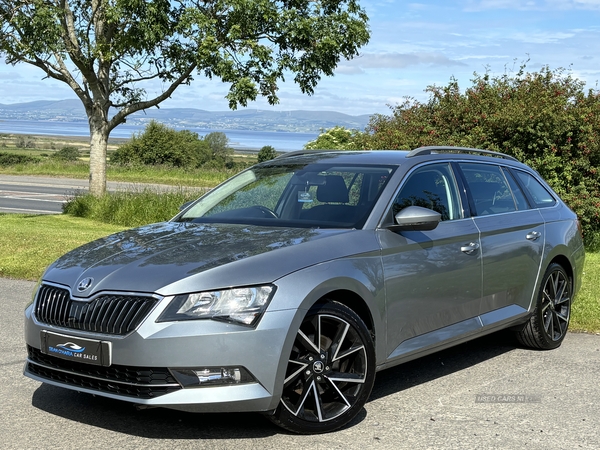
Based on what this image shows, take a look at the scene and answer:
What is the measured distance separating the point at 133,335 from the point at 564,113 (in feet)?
41.6

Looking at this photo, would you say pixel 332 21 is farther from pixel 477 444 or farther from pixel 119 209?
pixel 477 444

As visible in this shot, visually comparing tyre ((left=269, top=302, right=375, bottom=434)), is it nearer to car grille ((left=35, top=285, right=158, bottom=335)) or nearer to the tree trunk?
car grille ((left=35, top=285, right=158, bottom=335))

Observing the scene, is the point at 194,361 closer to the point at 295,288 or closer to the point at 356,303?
the point at 295,288

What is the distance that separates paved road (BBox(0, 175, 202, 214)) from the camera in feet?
77.7

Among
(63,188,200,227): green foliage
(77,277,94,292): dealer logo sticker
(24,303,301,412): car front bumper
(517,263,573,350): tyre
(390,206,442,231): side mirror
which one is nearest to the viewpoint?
(24,303,301,412): car front bumper

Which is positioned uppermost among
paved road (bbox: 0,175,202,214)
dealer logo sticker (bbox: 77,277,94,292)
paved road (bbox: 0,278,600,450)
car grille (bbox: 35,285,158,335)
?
dealer logo sticker (bbox: 77,277,94,292)

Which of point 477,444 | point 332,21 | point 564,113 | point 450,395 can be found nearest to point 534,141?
point 564,113

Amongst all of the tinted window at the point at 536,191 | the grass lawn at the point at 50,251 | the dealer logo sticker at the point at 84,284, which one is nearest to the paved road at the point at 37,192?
the grass lawn at the point at 50,251

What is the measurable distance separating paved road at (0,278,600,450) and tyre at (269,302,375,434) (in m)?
0.13

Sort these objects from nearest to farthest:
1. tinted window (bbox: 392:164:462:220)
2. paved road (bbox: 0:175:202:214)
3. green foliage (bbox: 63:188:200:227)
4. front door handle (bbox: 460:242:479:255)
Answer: tinted window (bbox: 392:164:462:220) < front door handle (bbox: 460:242:479:255) < green foliage (bbox: 63:188:200:227) < paved road (bbox: 0:175:202:214)

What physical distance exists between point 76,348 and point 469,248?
9.47 ft

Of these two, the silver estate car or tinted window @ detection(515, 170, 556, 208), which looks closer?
the silver estate car

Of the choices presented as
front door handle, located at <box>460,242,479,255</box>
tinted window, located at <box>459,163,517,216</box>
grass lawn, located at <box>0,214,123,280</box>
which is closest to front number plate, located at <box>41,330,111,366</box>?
front door handle, located at <box>460,242,479,255</box>

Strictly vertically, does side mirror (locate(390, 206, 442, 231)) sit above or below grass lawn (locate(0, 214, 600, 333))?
above
